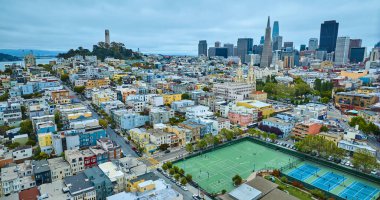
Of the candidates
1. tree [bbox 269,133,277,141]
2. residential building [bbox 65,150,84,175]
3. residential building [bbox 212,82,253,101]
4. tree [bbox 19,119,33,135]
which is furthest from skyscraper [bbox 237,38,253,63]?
residential building [bbox 65,150,84,175]

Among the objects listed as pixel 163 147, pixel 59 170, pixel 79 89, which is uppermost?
pixel 79 89

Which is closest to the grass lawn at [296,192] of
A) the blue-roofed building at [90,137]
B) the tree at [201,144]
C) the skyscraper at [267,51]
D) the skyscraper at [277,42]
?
the tree at [201,144]

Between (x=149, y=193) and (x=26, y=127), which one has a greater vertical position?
(x=26, y=127)

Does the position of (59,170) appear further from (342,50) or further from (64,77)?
(342,50)

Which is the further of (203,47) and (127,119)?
(203,47)

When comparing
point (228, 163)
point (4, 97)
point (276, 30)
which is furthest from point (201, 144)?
point (276, 30)

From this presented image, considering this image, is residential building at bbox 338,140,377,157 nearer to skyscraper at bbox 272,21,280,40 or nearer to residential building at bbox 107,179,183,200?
residential building at bbox 107,179,183,200

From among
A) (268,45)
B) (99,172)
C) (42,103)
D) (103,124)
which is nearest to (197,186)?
(99,172)

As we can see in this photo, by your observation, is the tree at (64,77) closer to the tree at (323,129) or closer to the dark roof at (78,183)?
the dark roof at (78,183)
